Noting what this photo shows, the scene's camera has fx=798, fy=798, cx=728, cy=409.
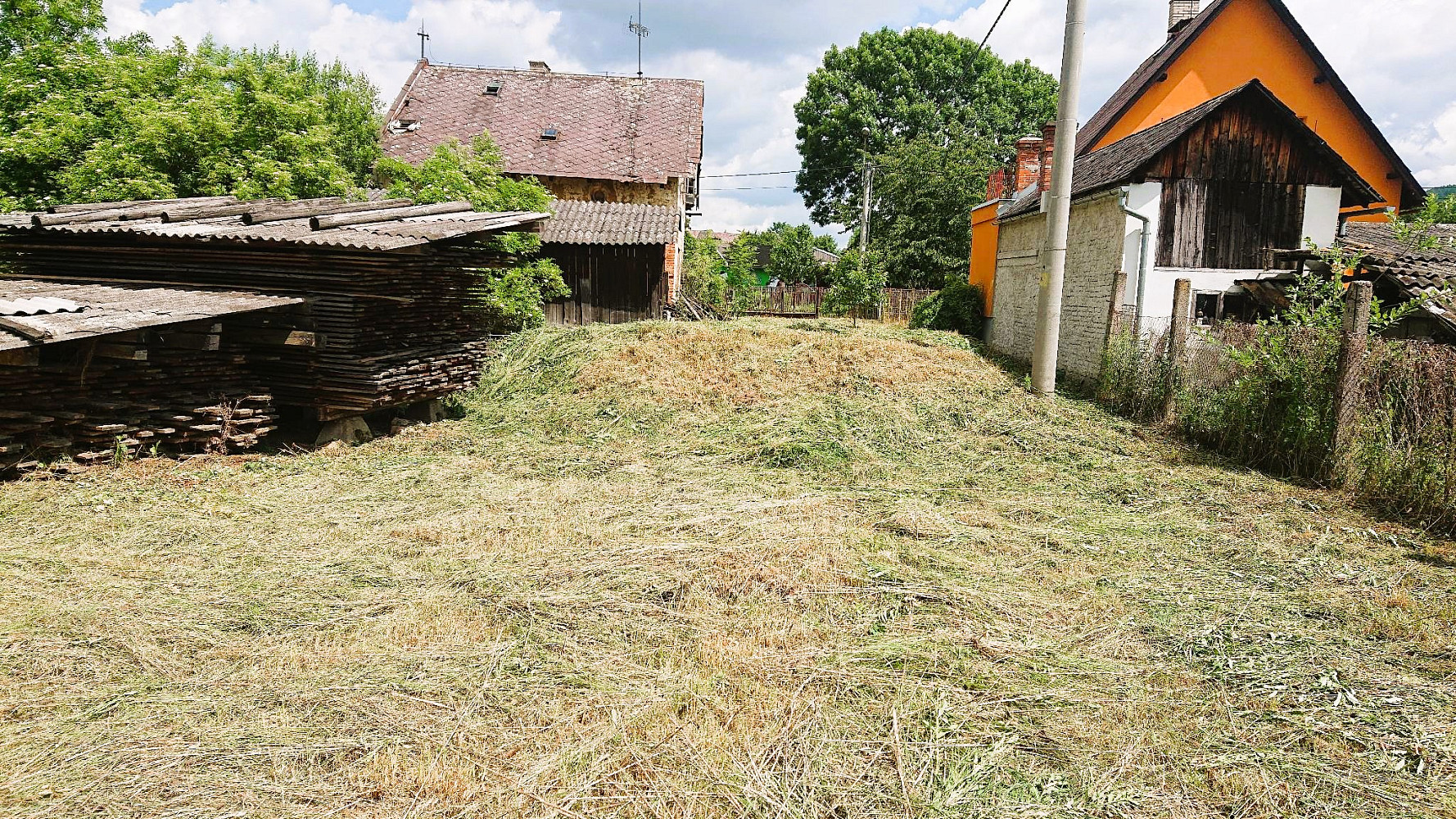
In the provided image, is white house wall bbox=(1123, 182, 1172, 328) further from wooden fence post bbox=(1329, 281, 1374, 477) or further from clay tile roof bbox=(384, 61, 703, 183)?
clay tile roof bbox=(384, 61, 703, 183)

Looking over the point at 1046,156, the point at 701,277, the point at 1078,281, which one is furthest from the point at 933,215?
the point at 1078,281

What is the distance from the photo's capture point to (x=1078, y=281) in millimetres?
14633

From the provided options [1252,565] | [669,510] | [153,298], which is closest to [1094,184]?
[1252,565]

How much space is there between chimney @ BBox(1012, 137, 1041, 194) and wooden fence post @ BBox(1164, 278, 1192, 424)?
34.7 feet

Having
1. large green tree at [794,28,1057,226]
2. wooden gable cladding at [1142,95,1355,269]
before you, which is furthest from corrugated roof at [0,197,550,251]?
large green tree at [794,28,1057,226]

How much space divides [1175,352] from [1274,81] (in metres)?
14.6

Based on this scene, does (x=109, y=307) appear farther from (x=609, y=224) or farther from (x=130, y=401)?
(x=609, y=224)

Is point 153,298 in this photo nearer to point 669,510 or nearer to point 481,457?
point 481,457

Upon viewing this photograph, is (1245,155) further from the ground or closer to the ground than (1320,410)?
further from the ground

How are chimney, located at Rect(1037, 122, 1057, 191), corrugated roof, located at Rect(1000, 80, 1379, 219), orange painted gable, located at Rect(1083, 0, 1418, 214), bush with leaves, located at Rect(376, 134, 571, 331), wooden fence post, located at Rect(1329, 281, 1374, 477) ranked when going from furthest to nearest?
1. orange painted gable, located at Rect(1083, 0, 1418, 214)
2. chimney, located at Rect(1037, 122, 1057, 191)
3. bush with leaves, located at Rect(376, 134, 571, 331)
4. corrugated roof, located at Rect(1000, 80, 1379, 219)
5. wooden fence post, located at Rect(1329, 281, 1374, 477)

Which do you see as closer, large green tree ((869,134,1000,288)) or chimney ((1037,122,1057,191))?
chimney ((1037,122,1057,191))

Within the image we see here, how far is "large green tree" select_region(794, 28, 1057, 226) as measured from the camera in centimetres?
4212

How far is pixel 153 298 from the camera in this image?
25.7 ft

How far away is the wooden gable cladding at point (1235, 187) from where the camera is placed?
41.3 ft
